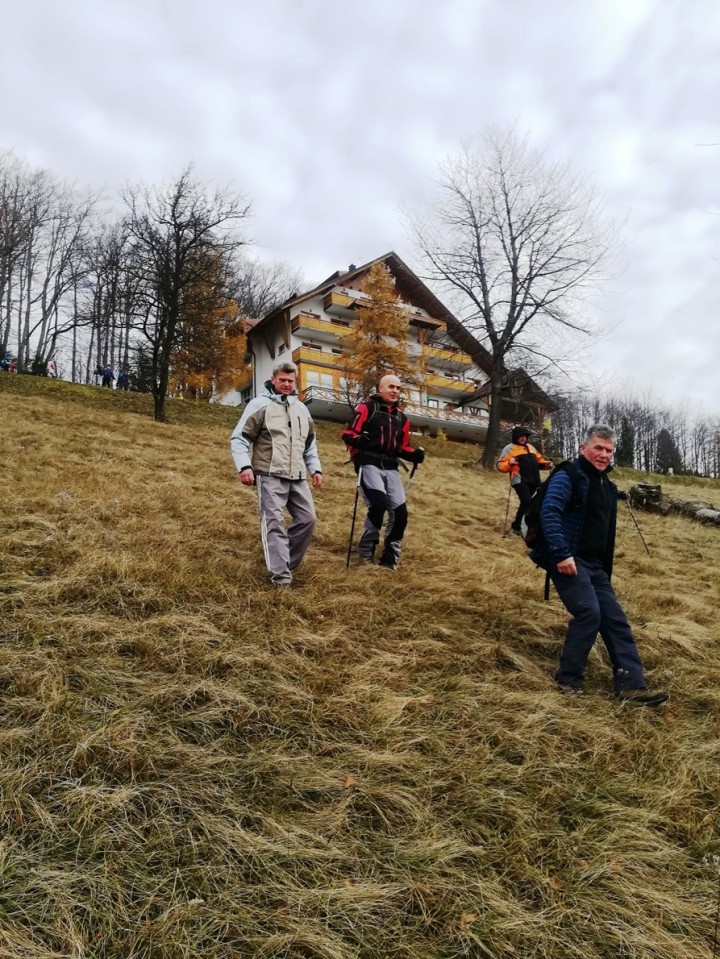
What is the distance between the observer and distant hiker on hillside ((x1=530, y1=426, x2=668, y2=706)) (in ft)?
13.0

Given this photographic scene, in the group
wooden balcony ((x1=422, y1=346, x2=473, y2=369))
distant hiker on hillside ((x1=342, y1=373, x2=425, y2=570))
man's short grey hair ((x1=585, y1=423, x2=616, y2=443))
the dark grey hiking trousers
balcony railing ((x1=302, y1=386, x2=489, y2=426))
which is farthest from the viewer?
wooden balcony ((x1=422, y1=346, x2=473, y2=369))

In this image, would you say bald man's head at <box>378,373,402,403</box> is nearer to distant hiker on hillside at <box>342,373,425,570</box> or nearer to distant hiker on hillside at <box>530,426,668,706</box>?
distant hiker on hillside at <box>342,373,425,570</box>

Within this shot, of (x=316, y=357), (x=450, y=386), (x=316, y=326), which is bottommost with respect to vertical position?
(x=450, y=386)

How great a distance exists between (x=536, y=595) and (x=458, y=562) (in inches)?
45.1

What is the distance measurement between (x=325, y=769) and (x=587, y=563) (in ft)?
8.12

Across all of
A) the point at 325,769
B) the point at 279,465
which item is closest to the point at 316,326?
the point at 279,465

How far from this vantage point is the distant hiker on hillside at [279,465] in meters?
5.16

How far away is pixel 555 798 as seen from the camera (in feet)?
9.12

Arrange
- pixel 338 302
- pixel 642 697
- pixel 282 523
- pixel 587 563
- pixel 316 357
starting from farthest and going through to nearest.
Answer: pixel 338 302 → pixel 316 357 → pixel 282 523 → pixel 587 563 → pixel 642 697

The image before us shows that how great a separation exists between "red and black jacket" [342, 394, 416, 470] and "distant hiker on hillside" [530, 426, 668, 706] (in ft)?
7.49

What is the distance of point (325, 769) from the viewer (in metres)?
2.82

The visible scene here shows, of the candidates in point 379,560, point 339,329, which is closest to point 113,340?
point 339,329

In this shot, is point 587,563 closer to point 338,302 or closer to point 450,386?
point 338,302

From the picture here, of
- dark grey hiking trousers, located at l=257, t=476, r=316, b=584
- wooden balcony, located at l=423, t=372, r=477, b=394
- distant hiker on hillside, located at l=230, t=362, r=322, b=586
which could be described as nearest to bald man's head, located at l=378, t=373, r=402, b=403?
distant hiker on hillside, located at l=230, t=362, r=322, b=586
